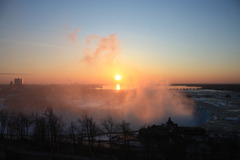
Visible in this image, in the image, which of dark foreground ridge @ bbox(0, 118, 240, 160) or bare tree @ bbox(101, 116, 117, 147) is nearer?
dark foreground ridge @ bbox(0, 118, 240, 160)

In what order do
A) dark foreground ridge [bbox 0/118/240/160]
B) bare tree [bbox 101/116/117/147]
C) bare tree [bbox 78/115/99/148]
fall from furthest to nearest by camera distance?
bare tree [bbox 101/116/117/147], bare tree [bbox 78/115/99/148], dark foreground ridge [bbox 0/118/240/160]

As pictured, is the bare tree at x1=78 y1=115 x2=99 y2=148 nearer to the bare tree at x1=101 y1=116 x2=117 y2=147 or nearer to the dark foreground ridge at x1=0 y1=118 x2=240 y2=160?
the dark foreground ridge at x1=0 y1=118 x2=240 y2=160

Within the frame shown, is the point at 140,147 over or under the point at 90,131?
under

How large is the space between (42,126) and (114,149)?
1052cm

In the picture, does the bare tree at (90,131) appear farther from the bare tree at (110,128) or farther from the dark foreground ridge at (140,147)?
the bare tree at (110,128)

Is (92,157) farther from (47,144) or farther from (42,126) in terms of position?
(42,126)

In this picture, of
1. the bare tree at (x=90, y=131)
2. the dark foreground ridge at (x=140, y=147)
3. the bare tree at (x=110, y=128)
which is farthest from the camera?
the bare tree at (x=110, y=128)

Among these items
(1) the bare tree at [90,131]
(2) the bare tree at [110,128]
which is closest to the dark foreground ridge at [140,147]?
(1) the bare tree at [90,131]

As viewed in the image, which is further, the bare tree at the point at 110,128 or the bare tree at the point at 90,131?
the bare tree at the point at 110,128

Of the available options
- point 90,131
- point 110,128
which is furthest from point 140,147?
point 110,128

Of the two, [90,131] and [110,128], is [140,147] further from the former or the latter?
[110,128]

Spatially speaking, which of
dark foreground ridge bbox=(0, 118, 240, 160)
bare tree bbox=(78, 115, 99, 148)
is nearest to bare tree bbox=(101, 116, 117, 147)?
dark foreground ridge bbox=(0, 118, 240, 160)

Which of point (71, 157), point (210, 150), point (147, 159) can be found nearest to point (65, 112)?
point (71, 157)

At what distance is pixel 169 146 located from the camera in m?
18.0
